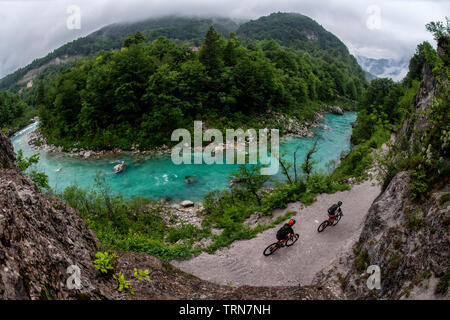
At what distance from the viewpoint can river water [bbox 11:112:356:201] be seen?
2214cm

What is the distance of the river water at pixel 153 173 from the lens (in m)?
22.1

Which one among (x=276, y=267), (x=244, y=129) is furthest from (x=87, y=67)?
(x=276, y=267)

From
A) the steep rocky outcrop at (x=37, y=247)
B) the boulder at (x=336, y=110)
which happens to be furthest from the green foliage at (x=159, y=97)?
the steep rocky outcrop at (x=37, y=247)

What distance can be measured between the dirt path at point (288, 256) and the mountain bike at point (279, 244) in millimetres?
195

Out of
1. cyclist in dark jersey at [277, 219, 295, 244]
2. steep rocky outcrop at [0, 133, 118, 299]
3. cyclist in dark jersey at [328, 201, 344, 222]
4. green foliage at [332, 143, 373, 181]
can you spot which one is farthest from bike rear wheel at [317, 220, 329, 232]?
steep rocky outcrop at [0, 133, 118, 299]

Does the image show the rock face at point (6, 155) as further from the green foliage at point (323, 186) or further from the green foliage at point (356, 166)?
the green foliage at point (356, 166)

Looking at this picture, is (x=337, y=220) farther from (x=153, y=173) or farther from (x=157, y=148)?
(x=157, y=148)

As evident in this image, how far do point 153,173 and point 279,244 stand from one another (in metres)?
17.6

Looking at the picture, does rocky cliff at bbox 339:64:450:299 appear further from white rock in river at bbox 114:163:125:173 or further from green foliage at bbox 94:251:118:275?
white rock in river at bbox 114:163:125:173

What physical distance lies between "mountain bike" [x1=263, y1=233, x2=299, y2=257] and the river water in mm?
10130

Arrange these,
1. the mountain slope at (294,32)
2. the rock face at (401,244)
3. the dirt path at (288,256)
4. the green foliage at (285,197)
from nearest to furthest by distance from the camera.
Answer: the rock face at (401,244) < the dirt path at (288,256) < the green foliage at (285,197) < the mountain slope at (294,32)

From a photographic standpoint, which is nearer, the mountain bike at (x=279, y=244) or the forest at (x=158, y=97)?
the mountain bike at (x=279, y=244)

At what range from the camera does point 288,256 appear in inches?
444

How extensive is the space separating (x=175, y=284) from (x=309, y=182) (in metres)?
12.2
